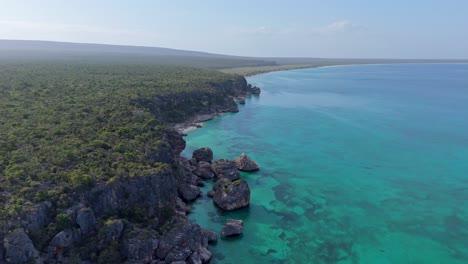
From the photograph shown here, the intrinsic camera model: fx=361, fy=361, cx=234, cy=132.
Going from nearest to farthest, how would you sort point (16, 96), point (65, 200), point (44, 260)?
1. point (44, 260)
2. point (65, 200)
3. point (16, 96)

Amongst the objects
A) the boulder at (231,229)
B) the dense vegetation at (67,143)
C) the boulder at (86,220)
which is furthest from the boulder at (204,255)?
the dense vegetation at (67,143)

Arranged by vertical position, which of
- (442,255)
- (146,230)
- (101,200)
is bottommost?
(442,255)

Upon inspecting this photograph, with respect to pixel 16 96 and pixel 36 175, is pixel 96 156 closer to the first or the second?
pixel 36 175

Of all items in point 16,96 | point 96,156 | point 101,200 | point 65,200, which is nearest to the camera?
point 65,200

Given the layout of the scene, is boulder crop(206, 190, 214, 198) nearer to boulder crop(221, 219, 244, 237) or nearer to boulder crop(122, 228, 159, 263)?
boulder crop(221, 219, 244, 237)

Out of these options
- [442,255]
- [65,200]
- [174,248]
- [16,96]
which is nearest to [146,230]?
[174,248]
